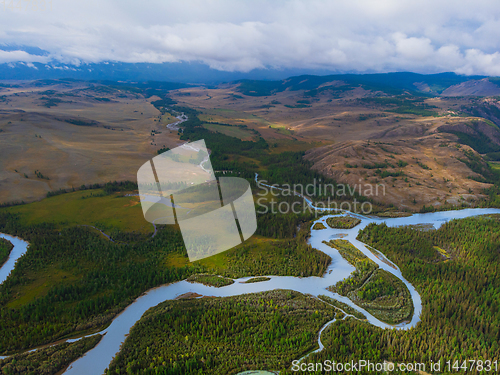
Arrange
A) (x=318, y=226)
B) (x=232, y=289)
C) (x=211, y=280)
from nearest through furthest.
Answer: (x=232, y=289) < (x=211, y=280) < (x=318, y=226)

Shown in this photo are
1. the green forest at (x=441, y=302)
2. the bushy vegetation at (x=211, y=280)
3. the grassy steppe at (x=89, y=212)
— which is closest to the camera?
the green forest at (x=441, y=302)

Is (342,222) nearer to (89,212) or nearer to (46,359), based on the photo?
(46,359)

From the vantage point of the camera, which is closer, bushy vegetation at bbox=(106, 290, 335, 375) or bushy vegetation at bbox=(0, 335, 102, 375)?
bushy vegetation at bbox=(0, 335, 102, 375)

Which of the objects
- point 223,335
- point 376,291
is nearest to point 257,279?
point 223,335

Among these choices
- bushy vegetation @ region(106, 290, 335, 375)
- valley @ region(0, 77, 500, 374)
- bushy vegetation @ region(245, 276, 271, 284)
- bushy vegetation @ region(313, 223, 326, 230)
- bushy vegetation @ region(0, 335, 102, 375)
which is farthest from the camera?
bushy vegetation @ region(313, 223, 326, 230)

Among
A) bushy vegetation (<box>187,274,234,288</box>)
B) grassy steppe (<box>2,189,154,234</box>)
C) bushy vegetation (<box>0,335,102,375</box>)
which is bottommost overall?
bushy vegetation (<box>187,274,234,288</box>)

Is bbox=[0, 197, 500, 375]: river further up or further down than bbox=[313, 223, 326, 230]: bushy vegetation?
further down

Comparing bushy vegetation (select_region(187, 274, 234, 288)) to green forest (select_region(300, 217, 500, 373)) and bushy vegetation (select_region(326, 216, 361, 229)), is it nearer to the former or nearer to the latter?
green forest (select_region(300, 217, 500, 373))

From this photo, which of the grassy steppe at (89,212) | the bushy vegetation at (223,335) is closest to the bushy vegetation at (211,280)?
the bushy vegetation at (223,335)

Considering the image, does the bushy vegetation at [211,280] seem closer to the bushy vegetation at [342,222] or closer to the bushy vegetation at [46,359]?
the bushy vegetation at [46,359]

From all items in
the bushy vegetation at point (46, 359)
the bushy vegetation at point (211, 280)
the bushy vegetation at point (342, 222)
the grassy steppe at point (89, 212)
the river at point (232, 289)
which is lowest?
the river at point (232, 289)

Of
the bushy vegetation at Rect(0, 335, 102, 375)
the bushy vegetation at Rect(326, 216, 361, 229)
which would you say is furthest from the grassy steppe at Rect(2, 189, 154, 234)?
the bushy vegetation at Rect(326, 216, 361, 229)
